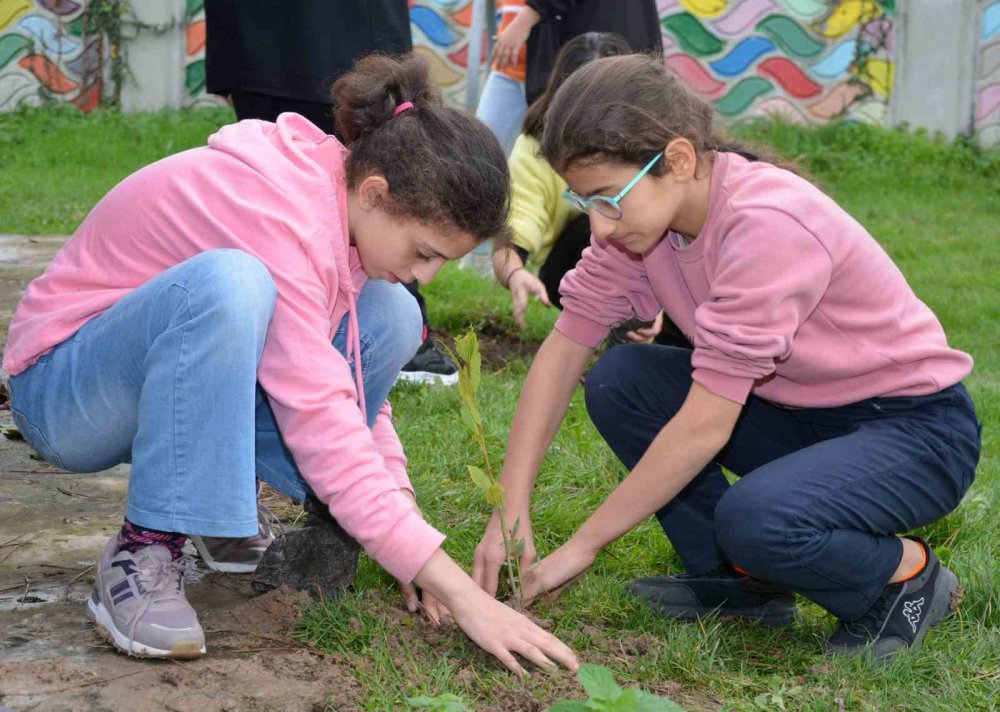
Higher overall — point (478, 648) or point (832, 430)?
point (832, 430)

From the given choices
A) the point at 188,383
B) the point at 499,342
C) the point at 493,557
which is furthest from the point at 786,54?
the point at 188,383

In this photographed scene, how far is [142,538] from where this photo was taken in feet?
7.57

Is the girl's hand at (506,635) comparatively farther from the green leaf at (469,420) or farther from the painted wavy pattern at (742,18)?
the painted wavy pattern at (742,18)

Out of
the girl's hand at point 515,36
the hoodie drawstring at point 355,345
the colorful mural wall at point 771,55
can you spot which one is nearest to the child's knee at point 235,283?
the hoodie drawstring at point 355,345

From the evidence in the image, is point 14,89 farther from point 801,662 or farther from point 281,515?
point 801,662

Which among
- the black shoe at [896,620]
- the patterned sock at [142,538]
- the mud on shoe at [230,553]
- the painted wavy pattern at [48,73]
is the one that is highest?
the patterned sock at [142,538]

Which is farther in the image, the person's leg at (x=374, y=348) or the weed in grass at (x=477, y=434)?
the person's leg at (x=374, y=348)

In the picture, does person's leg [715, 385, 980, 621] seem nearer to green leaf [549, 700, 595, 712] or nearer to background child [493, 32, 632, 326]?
green leaf [549, 700, 595, 712]

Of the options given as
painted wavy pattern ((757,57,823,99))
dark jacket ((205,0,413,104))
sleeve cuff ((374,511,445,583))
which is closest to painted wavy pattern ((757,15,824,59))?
painted wavy pattern ((757,57,823,99))

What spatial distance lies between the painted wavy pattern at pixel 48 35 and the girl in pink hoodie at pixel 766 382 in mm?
8698

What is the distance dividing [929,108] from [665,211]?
364 inches

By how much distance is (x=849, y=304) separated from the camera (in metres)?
2.46

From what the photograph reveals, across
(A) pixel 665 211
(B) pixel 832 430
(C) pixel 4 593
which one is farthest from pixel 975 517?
(C) pixel 4 593

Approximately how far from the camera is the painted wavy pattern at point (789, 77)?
10734mm
